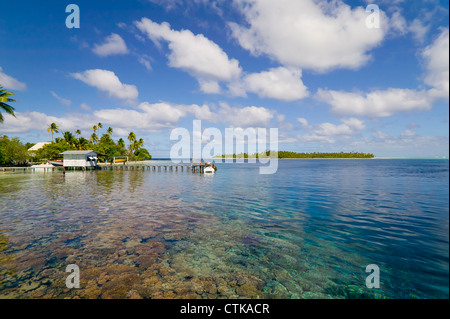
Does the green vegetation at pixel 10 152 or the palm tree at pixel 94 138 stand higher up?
the palm tree at pixel 94 138

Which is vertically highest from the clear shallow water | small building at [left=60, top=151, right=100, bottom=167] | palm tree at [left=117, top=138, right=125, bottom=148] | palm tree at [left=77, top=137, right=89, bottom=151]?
palm tree at [left=117, top=138, right=125, bottom=148]

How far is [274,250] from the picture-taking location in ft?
29.1

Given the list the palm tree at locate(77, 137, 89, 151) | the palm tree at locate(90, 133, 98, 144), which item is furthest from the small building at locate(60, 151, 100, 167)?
the palm tree at locate(90, 133, 98, 144)

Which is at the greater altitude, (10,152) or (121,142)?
(121,142)

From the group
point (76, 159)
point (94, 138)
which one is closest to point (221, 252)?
point (76, 159)

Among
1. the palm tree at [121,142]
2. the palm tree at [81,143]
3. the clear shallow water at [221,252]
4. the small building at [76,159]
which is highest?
the palm tree at [121,142]

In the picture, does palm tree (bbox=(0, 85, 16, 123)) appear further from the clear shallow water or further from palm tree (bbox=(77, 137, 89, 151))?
palm tree (bbox=(77, 137, 89, 151))

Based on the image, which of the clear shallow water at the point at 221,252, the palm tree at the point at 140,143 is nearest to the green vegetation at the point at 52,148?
the palm tree at the point at 140,143

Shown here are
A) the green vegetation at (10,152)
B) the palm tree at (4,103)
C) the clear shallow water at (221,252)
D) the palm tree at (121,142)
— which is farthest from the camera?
the palm tree at (121,142)

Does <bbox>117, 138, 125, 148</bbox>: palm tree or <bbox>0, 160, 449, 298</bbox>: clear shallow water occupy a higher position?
<bbox>117, 138, 125, 148</bbox>: palm tree

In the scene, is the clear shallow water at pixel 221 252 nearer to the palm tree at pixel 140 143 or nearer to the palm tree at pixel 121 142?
the palm tree at pixel 121 142

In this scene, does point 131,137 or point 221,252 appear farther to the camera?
point 131,137

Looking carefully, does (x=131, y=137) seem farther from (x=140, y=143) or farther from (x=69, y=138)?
(x=69, y=138)
